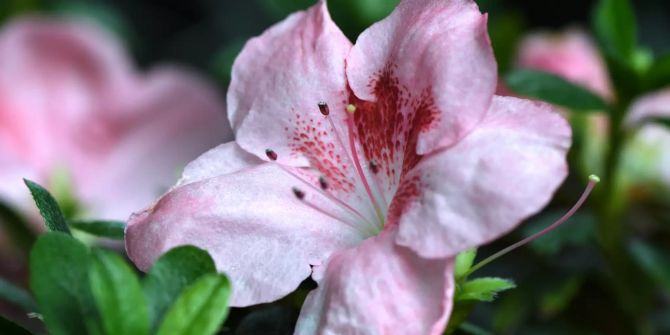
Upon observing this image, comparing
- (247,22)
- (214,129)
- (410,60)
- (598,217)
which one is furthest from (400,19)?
(247,22)

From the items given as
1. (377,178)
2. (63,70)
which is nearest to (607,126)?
(377,178)

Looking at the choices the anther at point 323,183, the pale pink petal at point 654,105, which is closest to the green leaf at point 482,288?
the anther at point 323,183

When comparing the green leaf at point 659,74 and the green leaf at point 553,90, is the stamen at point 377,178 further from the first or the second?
the green leaf at point 659,74

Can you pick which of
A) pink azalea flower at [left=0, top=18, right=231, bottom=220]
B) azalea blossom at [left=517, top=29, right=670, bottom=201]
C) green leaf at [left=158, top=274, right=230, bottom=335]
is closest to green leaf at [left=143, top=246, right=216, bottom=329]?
green leaf at [left=158, top=274, right=230, bottom=335]

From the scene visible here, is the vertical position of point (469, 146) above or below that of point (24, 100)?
above

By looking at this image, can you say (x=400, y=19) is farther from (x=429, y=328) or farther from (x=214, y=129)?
(x=214, y=129)

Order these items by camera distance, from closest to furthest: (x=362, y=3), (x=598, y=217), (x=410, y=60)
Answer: (x=410, y=60)
(x=598, y=217)
(x=362, y=3)
